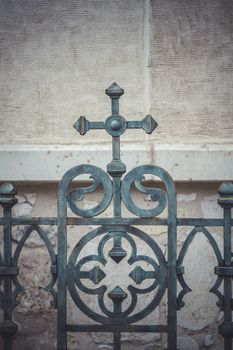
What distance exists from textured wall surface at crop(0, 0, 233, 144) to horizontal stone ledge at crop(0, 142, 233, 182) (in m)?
0.07

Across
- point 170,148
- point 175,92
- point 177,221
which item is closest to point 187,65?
point 175,92

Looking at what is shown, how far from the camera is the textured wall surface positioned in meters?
2.67

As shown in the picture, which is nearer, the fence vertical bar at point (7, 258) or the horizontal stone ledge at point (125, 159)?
the fence vertical bar at point (7, 258)

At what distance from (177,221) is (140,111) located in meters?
0.89

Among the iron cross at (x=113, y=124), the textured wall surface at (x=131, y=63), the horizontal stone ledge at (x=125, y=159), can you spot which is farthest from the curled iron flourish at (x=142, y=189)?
the textured wall surface at (x=131, y=63)

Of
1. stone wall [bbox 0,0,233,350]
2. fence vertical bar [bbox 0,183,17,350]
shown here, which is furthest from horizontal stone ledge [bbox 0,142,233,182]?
fence vertical bar [bbox 0,183,17,350]

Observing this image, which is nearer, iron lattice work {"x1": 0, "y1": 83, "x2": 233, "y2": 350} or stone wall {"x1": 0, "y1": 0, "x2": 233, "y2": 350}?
iron lattice work {"x1": 0, "y1": 83, "x2": 233, "y2": 350}

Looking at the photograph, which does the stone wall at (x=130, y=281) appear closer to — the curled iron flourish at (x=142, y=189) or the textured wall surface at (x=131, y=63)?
the textured wall surface at (x=131, y=63)

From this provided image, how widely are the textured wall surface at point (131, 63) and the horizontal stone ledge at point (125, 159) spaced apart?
2.9 inches

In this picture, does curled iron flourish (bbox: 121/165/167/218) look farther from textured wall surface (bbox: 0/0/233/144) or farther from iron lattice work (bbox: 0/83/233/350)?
textured wall surface (bbox: 0/0/233/144)

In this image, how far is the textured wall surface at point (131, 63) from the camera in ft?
8.77

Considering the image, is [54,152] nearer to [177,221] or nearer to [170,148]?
[170,148]

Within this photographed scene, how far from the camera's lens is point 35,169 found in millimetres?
2619

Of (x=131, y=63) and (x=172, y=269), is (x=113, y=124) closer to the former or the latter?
(x=172, y=269)
